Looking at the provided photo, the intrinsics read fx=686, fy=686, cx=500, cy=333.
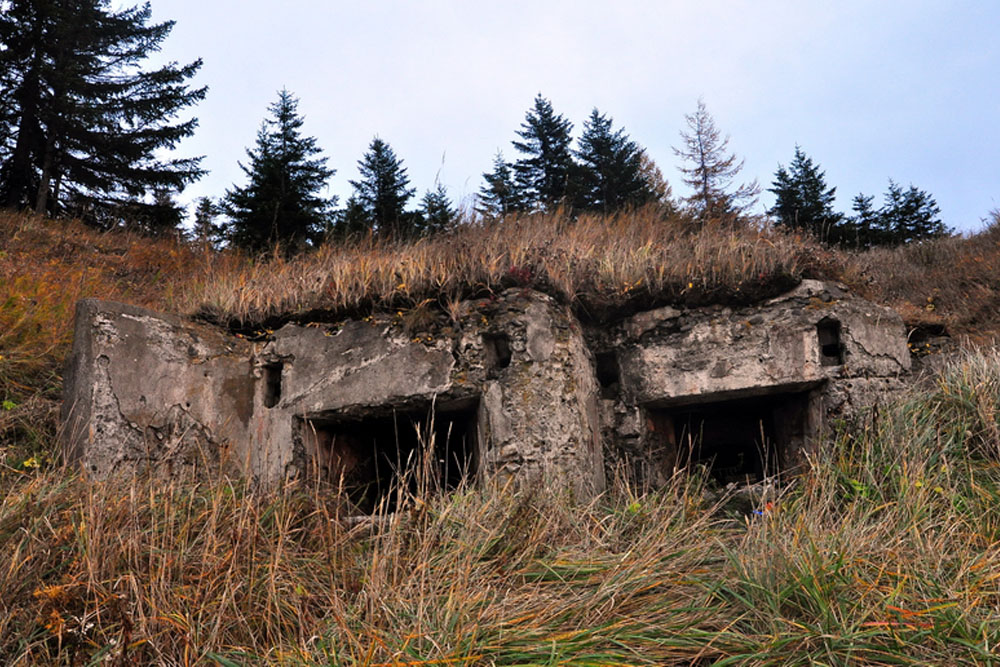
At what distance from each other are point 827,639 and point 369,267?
382 cm

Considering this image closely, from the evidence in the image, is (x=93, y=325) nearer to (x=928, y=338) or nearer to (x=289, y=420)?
(x=289, y=420)

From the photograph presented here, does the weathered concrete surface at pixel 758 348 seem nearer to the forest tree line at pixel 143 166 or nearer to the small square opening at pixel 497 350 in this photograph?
the small square opening at pixel 497 350

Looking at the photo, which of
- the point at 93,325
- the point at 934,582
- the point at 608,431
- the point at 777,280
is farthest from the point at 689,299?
the point at 93,325

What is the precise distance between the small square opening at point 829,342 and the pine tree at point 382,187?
8.38 metres

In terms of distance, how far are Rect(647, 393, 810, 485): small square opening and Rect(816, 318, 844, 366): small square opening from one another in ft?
1.00

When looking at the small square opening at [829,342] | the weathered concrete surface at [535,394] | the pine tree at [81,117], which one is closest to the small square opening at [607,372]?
the weathered concrete surface at [535,394]

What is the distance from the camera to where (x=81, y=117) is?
12781 mm

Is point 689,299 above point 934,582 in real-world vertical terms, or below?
above

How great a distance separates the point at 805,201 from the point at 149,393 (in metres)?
15.2

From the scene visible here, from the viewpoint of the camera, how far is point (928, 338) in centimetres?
589

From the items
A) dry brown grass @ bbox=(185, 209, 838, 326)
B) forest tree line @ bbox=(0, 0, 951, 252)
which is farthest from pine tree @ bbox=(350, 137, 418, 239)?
dry brown grass @ bbox=(185, 209, 838, 326)

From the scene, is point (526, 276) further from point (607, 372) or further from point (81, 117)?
point (81, 117)

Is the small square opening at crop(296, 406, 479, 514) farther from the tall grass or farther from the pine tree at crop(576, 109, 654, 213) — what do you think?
the pine tree at crop(576, 109, 654, 213)

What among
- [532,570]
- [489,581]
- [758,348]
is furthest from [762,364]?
[489,581]
